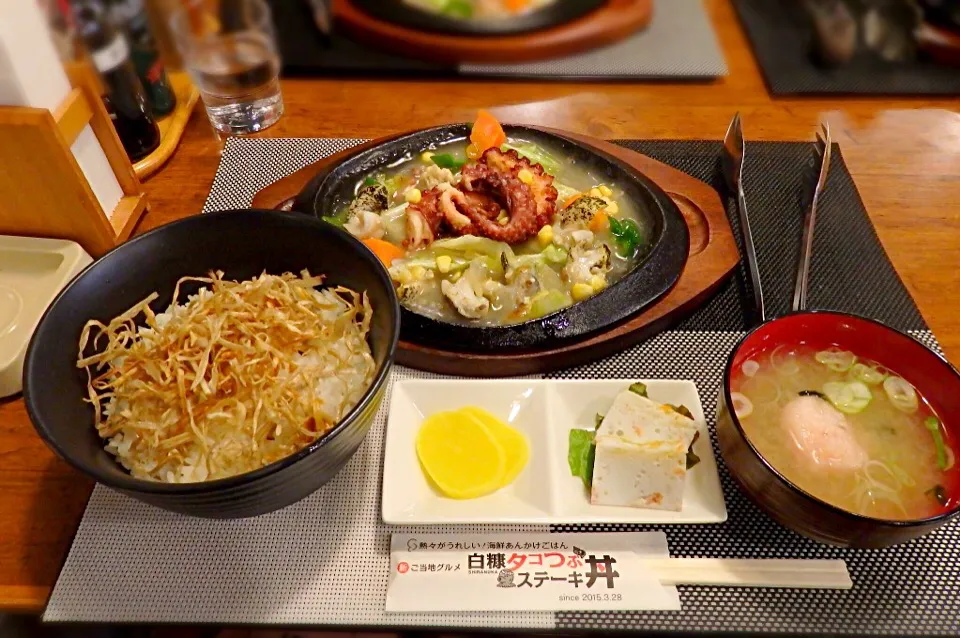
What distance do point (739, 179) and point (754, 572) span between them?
127 centimetres

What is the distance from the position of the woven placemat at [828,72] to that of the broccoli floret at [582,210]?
133 cm

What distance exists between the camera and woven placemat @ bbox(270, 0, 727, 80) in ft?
8.92

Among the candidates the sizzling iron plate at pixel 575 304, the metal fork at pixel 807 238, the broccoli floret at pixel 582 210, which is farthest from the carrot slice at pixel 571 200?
the metal fork at pixel 807 238

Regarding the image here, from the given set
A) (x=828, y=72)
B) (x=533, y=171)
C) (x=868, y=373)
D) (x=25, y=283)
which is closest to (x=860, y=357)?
(x=868, y=373)

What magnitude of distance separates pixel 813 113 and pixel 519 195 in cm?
150

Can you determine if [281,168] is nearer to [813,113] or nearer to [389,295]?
[389,295]

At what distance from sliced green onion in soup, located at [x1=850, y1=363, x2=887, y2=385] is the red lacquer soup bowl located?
0.07 ft

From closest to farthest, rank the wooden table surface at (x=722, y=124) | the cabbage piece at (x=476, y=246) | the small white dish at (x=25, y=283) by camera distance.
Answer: the small white dish at (x=25, y=283) < the cabbage piece at (x=476, y=246) < the wooden table surface at (x=722, y=124)

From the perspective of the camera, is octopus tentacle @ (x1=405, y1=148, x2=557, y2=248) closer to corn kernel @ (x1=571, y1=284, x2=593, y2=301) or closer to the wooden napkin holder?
corn kernel @ (x1=571, y1=284, x2=593, y2=301)

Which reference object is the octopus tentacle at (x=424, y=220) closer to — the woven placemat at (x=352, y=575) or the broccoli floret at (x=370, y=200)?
the broccoli floret at (x=370, y=200)

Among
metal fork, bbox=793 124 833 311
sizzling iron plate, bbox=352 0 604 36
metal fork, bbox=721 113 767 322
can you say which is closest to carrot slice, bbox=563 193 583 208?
metal fork, bbox=721 113 767 322

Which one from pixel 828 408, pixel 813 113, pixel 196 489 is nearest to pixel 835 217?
pixel 813 113

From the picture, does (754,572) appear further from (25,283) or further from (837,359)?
(25,283)

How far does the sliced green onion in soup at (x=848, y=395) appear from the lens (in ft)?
4.39
